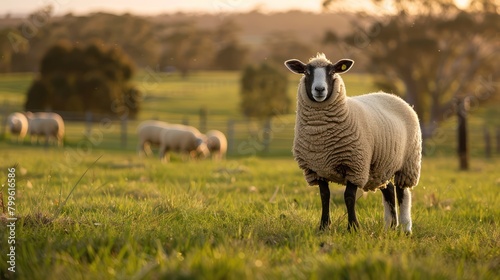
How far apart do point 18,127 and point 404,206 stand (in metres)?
23.4

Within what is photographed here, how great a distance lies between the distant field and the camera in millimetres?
30609

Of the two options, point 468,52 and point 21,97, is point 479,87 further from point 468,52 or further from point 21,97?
point 21,97

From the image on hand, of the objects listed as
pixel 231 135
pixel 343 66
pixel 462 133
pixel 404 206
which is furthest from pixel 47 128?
pixel 343 66

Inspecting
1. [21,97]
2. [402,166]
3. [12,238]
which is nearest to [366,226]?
[402,166]

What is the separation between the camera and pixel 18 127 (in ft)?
86.6

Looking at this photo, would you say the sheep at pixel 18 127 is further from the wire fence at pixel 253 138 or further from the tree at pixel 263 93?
the tree at pixel 263 93

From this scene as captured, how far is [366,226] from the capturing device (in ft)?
16.9

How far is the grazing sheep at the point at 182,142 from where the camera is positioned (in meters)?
20.3

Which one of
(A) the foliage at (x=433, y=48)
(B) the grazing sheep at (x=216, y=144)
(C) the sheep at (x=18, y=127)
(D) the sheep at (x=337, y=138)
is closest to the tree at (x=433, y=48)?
(A) the foliage at (x=433, y=48)

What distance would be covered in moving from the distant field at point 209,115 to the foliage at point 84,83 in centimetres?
158

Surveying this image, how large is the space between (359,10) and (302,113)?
29772 mm

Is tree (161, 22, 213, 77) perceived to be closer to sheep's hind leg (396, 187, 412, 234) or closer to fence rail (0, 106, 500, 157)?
fence rail (0, 106, 500, 157)

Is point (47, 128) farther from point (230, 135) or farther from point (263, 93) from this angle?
point (263, 93)

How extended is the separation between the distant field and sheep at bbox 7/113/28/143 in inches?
38.1
